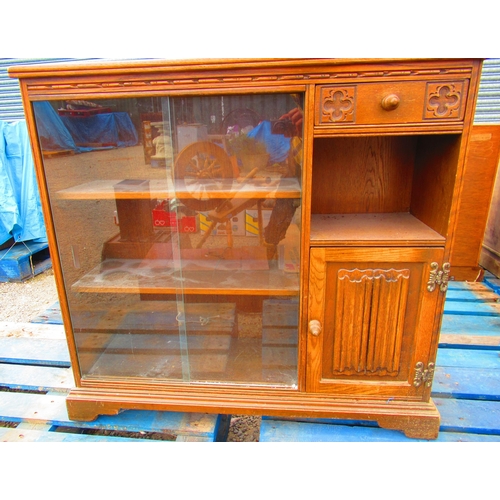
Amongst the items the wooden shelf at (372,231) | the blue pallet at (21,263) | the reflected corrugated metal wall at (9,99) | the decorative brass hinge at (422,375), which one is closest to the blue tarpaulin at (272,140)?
the wooden shelf at (372,231)

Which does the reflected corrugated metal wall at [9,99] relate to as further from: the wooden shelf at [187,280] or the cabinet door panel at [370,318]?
the cabinet door panel at [370,318]

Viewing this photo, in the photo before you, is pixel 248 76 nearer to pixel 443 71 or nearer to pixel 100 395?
pixel 443 71

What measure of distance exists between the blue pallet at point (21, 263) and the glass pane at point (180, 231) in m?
1.94

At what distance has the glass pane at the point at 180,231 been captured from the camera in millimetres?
1208

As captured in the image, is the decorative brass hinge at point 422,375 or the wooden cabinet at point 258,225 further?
the decorative brass hinge at point 422,375

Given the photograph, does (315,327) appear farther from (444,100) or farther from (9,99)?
(9,99)

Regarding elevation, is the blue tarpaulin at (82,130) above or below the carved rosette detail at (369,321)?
above

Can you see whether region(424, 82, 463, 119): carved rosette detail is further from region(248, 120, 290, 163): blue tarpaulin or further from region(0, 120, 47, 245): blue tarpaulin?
region(0, 120, 47, 245): blue tarpaulin

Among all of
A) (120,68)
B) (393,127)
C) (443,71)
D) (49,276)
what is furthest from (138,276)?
(49,276)

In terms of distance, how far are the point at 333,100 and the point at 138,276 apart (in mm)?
1010

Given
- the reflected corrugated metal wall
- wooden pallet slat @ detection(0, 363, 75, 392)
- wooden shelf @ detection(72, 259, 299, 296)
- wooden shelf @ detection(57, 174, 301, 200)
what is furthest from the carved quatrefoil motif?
the reflected corrugated metal wall

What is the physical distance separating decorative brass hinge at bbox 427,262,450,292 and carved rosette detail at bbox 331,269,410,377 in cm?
7

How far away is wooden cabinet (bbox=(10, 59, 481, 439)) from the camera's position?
3.47ft

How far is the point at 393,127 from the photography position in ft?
3.46
